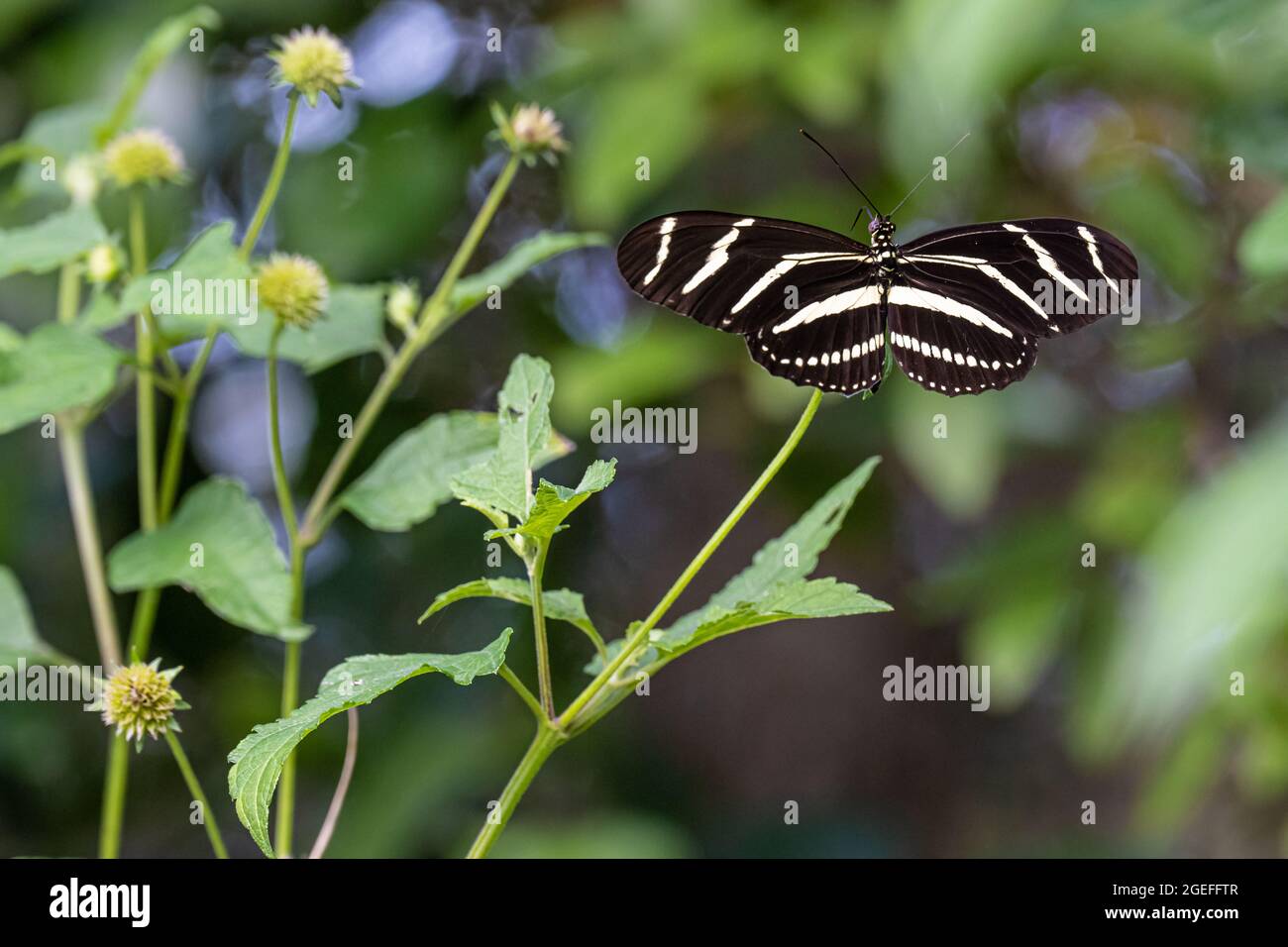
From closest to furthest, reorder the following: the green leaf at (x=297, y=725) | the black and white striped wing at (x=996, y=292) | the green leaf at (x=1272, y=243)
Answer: the green leaf at (x=297, y=725)
the black and white striped wing at (x=996, y=292)
the green leaf at (x=1272, y=243)

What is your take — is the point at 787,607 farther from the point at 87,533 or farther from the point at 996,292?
the point at 87,533

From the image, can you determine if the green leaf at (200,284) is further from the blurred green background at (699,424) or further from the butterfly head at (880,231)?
the blurred green background at (699,424)

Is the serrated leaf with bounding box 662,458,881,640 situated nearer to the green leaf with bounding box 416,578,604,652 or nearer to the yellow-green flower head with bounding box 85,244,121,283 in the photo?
the green leaf with bounding box 416,578,604,652

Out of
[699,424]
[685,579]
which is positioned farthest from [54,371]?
[699,424]

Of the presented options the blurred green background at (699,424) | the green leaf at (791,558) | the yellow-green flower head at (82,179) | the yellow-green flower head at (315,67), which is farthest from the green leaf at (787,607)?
the blurred green background at (699,424)

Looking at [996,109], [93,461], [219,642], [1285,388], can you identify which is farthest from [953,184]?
[93,461]

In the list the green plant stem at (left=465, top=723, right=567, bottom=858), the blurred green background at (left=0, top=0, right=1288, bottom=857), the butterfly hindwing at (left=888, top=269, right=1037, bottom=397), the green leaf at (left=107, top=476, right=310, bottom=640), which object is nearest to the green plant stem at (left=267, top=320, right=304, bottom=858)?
the green leaf at (left=107, top=476, right=310, bottom=640)
